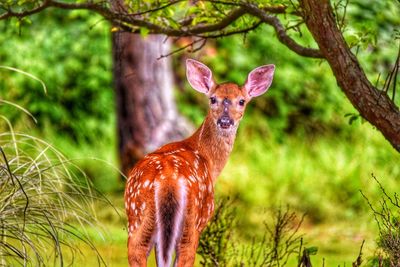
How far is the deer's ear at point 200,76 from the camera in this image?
22.0 feet

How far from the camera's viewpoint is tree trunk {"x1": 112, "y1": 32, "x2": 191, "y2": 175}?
12.6 meters

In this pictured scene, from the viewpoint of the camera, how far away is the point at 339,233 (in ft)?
37.2

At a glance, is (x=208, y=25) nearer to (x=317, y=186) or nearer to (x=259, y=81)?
(x=259, y=81)

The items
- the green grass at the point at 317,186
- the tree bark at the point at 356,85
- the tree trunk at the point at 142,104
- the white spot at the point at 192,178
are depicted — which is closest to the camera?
the white spot at the point at 192,178

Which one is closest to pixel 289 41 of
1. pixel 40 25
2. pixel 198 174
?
pixel 198 174

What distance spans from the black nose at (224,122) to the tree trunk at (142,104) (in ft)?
20.1

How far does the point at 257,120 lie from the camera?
14195 mm

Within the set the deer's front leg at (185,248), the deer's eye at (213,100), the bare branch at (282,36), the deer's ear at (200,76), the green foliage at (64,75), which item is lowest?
the deer's front leg at (185,248)

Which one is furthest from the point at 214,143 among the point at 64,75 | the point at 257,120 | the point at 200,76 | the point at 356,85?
the point at 64,75

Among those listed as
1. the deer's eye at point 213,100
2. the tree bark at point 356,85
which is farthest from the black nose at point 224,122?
the tree bark at point 356,85

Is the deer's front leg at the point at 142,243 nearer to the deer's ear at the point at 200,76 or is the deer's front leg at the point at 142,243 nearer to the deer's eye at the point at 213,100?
the deer's eye at the point at 213,100

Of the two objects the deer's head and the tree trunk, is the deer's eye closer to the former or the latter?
the deer's head

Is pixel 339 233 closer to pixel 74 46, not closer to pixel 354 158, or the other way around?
pixel 354 158

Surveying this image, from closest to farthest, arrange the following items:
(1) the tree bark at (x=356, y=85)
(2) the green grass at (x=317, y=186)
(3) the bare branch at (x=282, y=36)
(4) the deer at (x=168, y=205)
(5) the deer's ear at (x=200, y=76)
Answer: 1. (4) the deer at (x=168, y=205)
2. (1) the tree bark at (x=356, y=85)
3. (5) the deer's ear at (x=200, y=76)
4. (3) the bare branch at (x=282, y=36)
5. (2) the green grass at (x=317, y=186)
